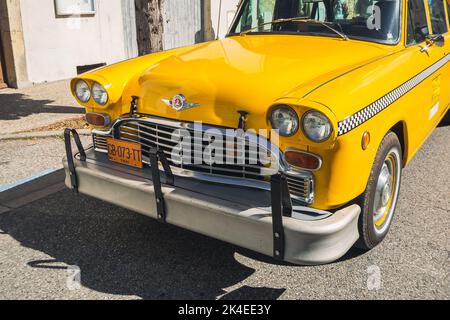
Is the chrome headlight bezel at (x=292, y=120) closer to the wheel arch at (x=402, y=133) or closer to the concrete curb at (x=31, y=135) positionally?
the wheel arch at (x=402, y=133)

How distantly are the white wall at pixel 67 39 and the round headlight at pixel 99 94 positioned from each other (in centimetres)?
587

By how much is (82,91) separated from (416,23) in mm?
2750

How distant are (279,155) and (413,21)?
208 centimetres

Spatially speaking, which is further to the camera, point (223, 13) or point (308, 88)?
point (223, 13)

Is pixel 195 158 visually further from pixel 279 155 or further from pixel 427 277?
pixel 427 277

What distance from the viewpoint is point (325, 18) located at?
159 inches

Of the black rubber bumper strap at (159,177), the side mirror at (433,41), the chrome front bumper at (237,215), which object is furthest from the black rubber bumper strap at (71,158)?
the side mirror at (433,41)

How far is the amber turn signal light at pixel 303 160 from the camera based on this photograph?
265cm

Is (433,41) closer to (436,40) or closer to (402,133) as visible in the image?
(436,40)

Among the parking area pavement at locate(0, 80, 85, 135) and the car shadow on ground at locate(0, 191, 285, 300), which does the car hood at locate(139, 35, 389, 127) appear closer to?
the car shadow on ground at locate(0, 191, 285, 300)

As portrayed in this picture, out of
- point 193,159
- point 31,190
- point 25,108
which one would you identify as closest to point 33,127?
point 25,108

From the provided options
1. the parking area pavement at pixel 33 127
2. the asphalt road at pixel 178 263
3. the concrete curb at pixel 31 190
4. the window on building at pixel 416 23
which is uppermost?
the window on building at pixel 416 23

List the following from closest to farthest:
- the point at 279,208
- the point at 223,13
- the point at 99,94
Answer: the point at 279,208
the point at 99,94
the point at 223,13

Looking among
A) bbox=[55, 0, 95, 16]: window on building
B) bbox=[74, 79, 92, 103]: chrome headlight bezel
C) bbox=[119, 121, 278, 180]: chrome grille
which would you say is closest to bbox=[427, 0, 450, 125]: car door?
bbox=[119, 121, 278, 180]: chrome grille
